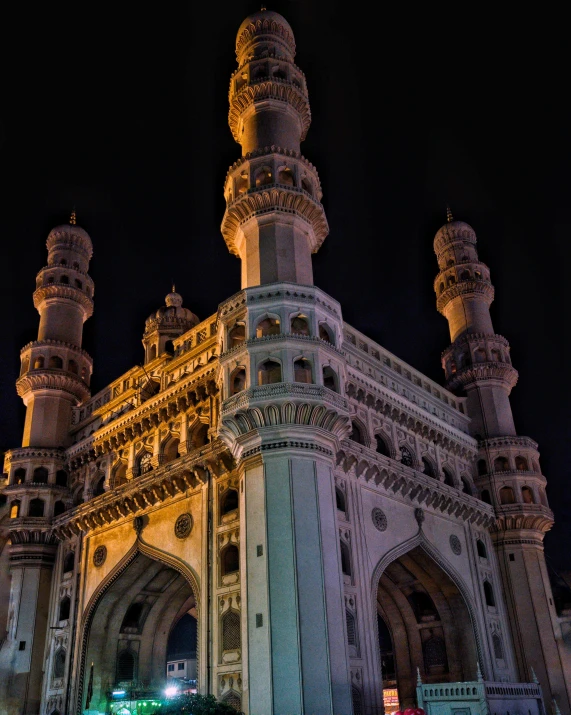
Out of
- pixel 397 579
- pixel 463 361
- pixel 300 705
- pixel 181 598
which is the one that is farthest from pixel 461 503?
pixel 300 705

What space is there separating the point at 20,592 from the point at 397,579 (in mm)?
16742

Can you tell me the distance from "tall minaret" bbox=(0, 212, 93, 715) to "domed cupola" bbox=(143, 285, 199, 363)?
3.45 m

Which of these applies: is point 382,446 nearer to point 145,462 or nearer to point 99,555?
point 145,462

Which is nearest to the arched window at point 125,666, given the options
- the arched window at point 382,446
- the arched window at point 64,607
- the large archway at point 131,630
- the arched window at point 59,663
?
the large archway at point 131,630

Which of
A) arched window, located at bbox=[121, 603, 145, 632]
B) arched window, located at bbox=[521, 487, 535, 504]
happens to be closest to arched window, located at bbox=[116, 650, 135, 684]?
arched window, located at bbox=[121, 603, 145, 632]

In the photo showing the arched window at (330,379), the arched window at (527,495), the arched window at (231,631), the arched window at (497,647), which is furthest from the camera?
the arched window at (527,495)

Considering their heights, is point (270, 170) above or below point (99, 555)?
above

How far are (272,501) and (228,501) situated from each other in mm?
5105

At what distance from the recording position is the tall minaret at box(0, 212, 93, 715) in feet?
103

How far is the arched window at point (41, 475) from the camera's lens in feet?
115

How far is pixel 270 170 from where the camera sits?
28625 mm

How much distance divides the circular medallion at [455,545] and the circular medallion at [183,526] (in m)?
11.6

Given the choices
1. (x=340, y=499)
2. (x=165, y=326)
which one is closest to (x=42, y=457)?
(x=165, y=326)

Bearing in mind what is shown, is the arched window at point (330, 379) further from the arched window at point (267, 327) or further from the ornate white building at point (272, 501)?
the arched window at point (267, 327)
